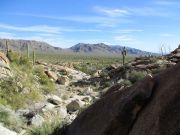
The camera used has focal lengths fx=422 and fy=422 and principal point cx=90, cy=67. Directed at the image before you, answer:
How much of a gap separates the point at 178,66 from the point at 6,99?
13.8 metres

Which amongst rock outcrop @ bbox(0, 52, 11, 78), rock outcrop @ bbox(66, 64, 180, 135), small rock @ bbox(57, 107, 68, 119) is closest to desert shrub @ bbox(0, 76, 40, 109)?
rock outcrop @ bbox(0, 52, 11, 78)

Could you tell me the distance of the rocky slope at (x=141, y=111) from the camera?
7.10 metres

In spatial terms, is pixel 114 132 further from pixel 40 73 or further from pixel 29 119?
pixel 40 73

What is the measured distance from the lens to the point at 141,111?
27.7 feet

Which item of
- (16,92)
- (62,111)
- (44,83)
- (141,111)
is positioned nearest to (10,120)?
(62,111)

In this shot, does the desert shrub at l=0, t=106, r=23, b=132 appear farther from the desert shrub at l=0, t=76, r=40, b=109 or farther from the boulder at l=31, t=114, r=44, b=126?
the desert shrub at l=0, t=76, r=40, b=109

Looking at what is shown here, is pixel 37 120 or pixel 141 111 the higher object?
pixel 141 111

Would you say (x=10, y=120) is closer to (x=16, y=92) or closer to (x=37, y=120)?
(x=37, y=120)

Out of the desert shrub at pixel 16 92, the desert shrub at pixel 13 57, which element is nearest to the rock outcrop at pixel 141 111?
the desert shrub at pixel 16 92

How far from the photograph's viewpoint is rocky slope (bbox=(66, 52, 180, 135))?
7.10 m

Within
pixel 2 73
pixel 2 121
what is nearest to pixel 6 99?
pixel 2 73

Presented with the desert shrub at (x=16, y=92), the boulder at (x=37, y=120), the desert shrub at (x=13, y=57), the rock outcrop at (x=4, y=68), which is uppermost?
the desert shrub at (x=13, y=57)

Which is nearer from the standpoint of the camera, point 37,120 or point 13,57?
point 37,120

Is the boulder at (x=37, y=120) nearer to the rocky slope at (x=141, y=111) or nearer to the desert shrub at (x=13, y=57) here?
the rocky slope at (x=141, y=111)
